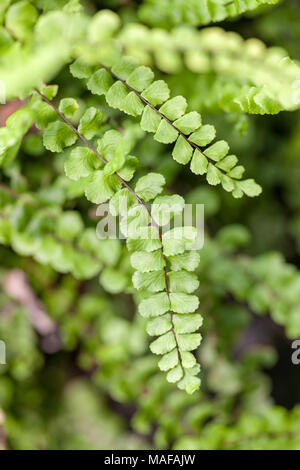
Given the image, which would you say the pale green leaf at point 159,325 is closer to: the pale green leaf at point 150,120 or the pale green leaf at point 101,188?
the pale green leaf at point 101,188

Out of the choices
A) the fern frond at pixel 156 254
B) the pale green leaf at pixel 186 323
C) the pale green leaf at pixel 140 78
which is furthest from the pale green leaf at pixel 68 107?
the pale green leaf at pixel 186 323

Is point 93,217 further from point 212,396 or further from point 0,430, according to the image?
point 212,396

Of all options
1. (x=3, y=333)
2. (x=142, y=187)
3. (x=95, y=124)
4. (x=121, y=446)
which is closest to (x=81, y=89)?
(x=95, y=124)

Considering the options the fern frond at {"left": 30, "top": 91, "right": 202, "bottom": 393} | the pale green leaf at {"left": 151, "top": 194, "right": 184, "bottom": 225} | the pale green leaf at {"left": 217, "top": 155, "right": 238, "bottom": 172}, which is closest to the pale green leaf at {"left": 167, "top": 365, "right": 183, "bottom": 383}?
the fern frond at {"left": 30, "top": 91, "right": 202, "bottom": 393}

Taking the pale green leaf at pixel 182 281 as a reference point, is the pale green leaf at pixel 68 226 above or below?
above

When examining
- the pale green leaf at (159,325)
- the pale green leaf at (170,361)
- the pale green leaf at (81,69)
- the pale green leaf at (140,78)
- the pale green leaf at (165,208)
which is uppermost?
the pale green leaf at (81,69)

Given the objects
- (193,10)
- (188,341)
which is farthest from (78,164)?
(193,10)

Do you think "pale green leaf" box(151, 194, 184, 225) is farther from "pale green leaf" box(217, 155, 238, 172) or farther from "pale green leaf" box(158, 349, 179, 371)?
"pale green leaf" box(158, 349, 179, 371)

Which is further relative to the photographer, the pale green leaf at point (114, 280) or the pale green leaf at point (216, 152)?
the pale green leaf at point (114, 280)

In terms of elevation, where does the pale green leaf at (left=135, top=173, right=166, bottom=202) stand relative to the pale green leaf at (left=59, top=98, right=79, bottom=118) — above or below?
below
